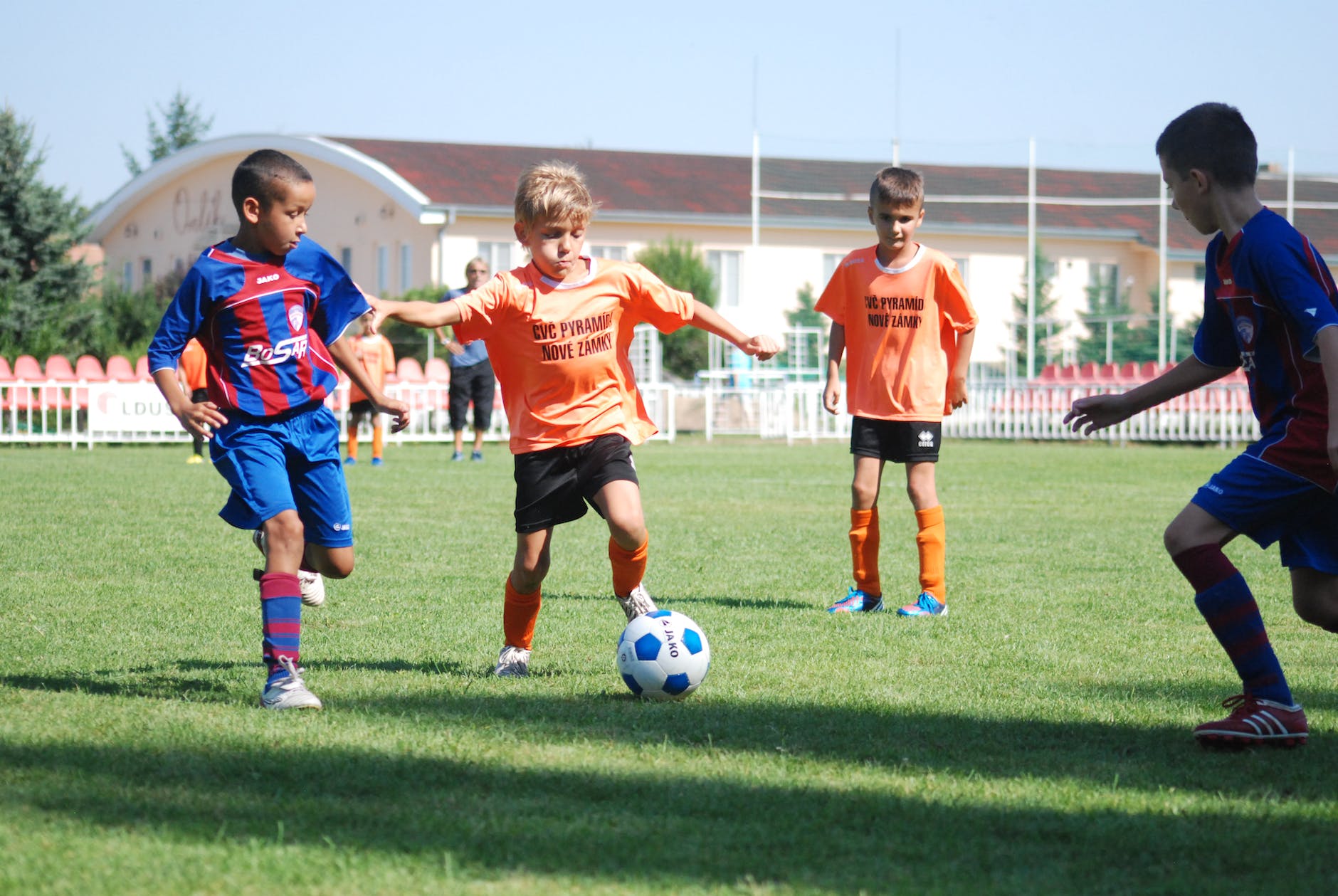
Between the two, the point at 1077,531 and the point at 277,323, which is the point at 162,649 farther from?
the point at 1077,531

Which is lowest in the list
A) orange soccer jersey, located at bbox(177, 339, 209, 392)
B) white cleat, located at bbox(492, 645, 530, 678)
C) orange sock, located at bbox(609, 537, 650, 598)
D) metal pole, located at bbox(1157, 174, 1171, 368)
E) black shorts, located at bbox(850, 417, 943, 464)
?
white cleat, located at bbox(492, 645, 530, 678)

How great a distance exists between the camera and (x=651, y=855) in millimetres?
2961

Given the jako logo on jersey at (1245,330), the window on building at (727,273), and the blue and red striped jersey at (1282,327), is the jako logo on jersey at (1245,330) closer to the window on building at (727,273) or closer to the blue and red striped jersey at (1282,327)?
the blue and red striped jersey at (1282,327)

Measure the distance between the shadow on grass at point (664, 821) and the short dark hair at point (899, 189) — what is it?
347 centimetres

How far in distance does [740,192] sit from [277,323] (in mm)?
36256

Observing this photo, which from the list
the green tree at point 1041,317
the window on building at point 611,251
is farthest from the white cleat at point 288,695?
the window on building at point 611,251

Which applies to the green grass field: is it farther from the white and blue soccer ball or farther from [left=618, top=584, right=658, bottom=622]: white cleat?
[left=618, top=584, right=658, bottom=622]: white cleat

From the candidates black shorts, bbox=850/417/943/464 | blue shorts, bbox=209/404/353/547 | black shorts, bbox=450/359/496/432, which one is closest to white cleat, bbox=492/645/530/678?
blue shorts, bbox=209/404/353/547

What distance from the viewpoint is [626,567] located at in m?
5.34

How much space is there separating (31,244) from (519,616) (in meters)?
29.5

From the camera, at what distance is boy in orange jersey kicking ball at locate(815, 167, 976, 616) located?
23.3 ft

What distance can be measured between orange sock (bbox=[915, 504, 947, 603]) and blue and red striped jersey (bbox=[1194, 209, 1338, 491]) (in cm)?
283

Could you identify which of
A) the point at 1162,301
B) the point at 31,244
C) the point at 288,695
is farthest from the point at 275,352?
the point at 31,244

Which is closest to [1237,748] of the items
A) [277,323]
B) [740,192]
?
[277,323]
